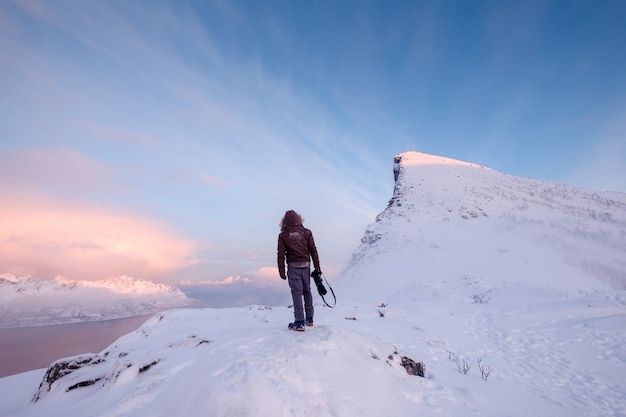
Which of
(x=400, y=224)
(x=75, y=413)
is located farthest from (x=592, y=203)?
(x=75, y=413)

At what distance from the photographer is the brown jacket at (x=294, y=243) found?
221 inches

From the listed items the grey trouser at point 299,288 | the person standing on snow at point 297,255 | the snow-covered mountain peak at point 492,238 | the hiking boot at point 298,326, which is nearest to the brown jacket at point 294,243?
the person standing on snow at point 297,255

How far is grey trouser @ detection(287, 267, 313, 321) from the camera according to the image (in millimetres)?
5346

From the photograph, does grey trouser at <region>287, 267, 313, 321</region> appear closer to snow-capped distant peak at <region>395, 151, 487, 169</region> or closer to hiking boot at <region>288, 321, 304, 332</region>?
hiking boot at <region>288, 321, 304, 332</region>

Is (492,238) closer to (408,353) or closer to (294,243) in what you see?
(408,353)

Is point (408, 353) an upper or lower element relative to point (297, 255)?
lower

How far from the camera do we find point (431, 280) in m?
17.3

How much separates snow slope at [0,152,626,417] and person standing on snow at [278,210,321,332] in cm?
72

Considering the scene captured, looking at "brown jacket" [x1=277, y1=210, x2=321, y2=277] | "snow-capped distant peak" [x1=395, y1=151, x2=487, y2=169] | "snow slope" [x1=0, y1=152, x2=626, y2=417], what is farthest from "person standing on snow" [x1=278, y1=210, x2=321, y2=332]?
→ "snow-capped distant peak" [x1=395, y1=151, x2=487, y2=169]

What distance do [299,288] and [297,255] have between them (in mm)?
647

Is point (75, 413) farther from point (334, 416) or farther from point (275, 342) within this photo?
point (334, 416)

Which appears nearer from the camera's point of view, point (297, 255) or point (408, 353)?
point (408, 353)

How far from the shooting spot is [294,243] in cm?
564

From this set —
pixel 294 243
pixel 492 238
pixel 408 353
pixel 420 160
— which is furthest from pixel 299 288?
pixel 420 160
